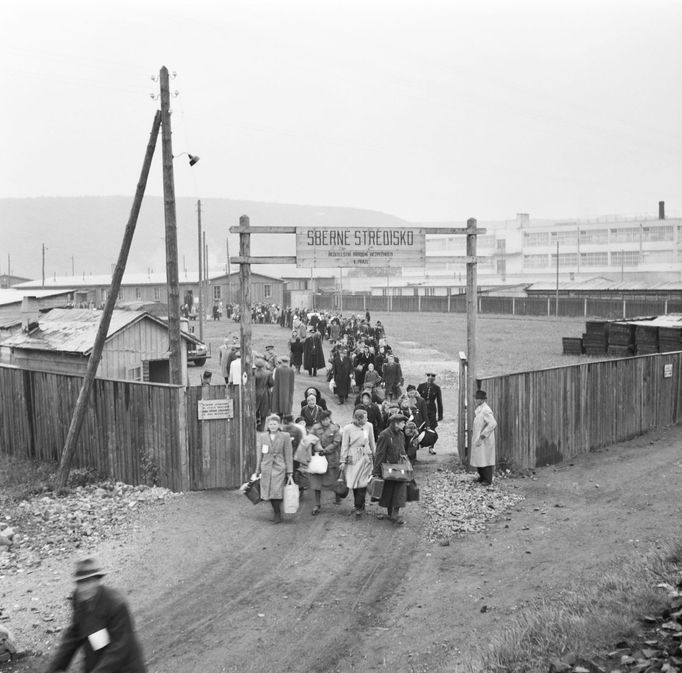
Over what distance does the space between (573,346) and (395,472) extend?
27135mm

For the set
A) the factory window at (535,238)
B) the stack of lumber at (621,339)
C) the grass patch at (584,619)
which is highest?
the factory window at (535,238)

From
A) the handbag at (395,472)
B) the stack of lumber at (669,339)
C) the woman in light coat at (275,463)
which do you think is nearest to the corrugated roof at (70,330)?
the woman in light coat at (275,463)

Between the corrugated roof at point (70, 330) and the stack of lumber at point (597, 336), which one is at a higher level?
the corrugated roof at point (70, 330)

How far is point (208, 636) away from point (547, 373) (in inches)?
367

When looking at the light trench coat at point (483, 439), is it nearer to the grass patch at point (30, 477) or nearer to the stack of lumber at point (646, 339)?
the grass patch at point (30, 477)

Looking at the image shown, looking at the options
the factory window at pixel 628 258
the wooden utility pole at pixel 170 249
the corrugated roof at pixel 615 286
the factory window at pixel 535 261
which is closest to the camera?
the wooden utility pole at pixel 170 249

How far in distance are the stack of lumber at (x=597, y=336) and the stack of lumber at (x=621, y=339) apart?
34 cm

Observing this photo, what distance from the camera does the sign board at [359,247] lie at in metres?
14.5

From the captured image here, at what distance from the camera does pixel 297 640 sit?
8359 mm

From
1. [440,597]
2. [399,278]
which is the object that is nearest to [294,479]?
[440,597]

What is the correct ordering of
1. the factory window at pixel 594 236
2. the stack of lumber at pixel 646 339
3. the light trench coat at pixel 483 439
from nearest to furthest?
the light trench coat at pixel 483 439 → the stack of lumber at pixel 646 339 → the factory window at pixel 594 236

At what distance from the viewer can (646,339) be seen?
32562 millimetres

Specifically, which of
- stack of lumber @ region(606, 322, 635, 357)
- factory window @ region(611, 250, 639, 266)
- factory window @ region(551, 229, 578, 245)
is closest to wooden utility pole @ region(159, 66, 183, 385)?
stack of lumber @ region(606, 322, 635, 357)

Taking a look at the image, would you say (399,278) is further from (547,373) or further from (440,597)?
(440,597)
